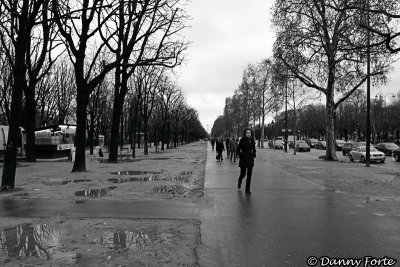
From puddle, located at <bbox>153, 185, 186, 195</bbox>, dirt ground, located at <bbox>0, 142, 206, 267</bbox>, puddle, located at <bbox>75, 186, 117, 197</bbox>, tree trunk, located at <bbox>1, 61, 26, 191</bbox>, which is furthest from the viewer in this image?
tree trunk, located at <bbox>1, 61, 26, 191</bbox>

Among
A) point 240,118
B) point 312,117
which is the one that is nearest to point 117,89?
point 240,118

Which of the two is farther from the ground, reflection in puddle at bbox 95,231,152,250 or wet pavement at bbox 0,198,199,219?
wet pavement at bbox 0,198,199,219

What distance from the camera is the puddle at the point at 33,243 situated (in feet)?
17.9

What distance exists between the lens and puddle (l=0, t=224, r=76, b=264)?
17.9 feet

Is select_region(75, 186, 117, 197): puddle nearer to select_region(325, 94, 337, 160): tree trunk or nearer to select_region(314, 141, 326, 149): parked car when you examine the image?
select_region(325, 94, 337, 160): tree trunk

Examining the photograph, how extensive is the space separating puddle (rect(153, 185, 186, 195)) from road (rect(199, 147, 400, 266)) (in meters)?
0.91

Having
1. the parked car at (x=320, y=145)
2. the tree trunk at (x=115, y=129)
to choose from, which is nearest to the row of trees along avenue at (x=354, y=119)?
the parked car at (x=320, y=145)

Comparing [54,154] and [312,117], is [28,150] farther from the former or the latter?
[312,117]

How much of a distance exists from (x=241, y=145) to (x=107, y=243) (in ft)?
22.1

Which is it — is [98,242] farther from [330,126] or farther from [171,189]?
[330,126]

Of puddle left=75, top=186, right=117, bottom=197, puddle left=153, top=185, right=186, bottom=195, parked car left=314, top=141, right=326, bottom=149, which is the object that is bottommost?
puddle left=75, top=186, right=117, bottom=197

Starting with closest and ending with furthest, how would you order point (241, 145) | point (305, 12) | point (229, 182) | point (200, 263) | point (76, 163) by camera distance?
point (200, 263)
point (241, 145)
point (229, 182)
point (76, 163)
point (305, 12)

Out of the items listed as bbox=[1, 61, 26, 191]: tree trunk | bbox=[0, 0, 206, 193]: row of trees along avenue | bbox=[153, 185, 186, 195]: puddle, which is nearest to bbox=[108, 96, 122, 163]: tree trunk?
bbox=[0, 0, 206, 193]: row of trees along avenue

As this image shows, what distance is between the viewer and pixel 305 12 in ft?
101
